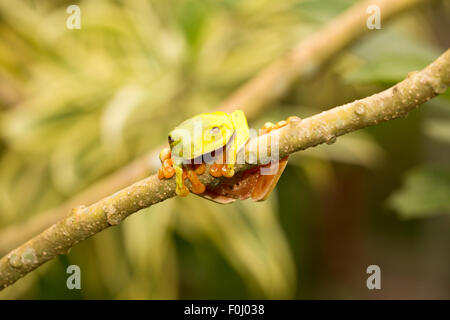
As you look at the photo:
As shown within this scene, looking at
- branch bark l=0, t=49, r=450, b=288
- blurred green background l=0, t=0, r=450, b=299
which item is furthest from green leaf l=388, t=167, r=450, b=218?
branch bark l=0, t=49, r=450, b=288

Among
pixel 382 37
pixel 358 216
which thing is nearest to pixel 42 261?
pixel 382 37

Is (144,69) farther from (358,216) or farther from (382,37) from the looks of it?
(358,216)

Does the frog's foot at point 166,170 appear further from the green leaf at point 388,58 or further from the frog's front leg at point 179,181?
the green leaf at point 388,58

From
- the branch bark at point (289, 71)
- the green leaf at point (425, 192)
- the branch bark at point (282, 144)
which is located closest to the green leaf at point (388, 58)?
the branch bark at point (289, 71)

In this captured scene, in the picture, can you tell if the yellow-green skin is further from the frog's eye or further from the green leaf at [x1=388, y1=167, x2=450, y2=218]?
the green leaf at [x1=388, y1=167, x2=450, y2=218]

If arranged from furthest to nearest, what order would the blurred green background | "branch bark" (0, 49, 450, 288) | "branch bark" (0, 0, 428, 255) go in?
the blurred green background < "branch bark" (0, 0, 428, 255) < "branch bark" (0, 49, 450, 288)
